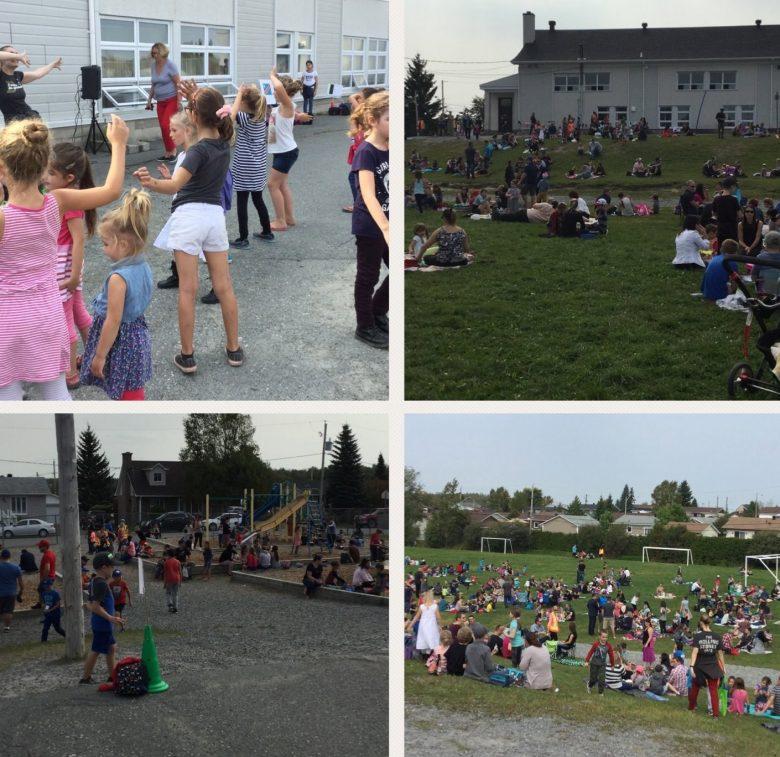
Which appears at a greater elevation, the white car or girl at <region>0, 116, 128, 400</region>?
girl at <region>0, 116, 128, 400</region>

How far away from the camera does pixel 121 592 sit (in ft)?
16.5

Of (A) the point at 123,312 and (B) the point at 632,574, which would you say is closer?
(A) the point at 123,312

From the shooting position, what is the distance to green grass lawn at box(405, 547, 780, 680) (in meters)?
5.45

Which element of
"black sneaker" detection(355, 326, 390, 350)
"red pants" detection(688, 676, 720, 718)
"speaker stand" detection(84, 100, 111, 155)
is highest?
"speaker stand" detection(84, 100, 111, 155)

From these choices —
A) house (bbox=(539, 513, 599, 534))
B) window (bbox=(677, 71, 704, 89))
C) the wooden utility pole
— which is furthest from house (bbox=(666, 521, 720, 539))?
window (bbox=(677, 71, 704, 89))

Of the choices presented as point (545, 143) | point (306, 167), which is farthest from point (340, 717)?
point (545, 143)

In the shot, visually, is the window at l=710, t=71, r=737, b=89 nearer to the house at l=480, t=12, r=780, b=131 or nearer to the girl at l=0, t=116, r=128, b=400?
the house at l=480, t=12, r=780, b=131

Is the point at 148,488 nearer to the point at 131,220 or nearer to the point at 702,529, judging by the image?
the point at 131,220

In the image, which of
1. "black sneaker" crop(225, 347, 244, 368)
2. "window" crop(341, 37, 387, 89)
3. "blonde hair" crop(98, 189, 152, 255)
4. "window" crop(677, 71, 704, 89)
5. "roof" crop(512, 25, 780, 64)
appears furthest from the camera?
"window" crop(677, 71, 704, 89)

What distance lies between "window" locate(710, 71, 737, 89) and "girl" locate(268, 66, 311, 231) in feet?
64.8

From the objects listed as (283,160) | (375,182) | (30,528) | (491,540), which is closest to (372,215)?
(375,182)

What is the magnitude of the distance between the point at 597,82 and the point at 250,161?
19811mm

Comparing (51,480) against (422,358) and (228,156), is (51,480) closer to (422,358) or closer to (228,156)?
(228,156)

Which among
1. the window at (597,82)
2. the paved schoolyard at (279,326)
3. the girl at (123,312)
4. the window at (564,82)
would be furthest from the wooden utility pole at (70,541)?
the window at (564,82)
